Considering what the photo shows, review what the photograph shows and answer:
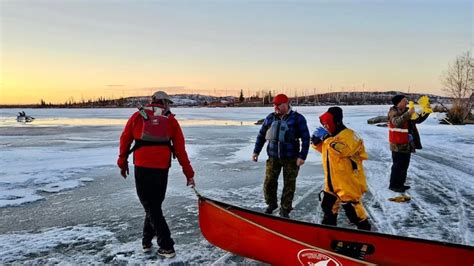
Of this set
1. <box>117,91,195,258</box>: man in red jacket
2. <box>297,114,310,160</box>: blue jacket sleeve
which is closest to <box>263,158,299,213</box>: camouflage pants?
<box>297,114,310,160</box>: blue jacket sleeve

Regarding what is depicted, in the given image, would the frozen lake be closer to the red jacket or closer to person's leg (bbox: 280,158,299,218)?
person's leg (bbox: 280,158,299,218)

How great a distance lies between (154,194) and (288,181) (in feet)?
5.92

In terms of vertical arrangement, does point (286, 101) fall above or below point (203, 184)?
above

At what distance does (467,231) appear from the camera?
4.72 meters

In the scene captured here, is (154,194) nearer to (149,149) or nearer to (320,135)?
(149,149)

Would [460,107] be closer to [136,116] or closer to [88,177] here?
[88,177]

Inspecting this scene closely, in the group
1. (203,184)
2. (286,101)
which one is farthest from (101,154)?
(286,101)

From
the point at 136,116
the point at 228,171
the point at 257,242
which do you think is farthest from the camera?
the point at 228,171

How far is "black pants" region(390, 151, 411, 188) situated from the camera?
6.65 meters

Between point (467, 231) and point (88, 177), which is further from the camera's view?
point (88, 177)

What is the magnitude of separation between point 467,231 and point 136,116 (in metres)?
3.93

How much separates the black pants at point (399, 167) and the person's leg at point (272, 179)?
8.48 ft

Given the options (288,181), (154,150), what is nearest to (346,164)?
(288,181)

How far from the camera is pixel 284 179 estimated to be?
511cm
